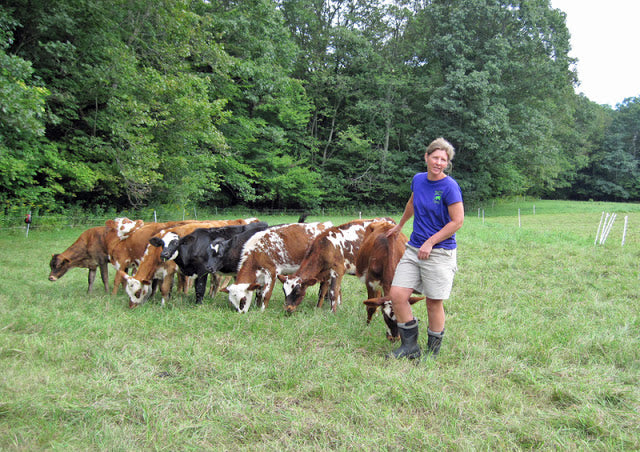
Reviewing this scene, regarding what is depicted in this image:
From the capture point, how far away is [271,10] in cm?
2512

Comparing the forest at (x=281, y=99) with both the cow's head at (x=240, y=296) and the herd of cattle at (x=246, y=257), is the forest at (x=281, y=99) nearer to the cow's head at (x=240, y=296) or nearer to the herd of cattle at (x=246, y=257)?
the herd of cattle at (x=246, y=257)

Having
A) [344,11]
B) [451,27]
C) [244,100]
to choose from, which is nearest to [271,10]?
[244,100]

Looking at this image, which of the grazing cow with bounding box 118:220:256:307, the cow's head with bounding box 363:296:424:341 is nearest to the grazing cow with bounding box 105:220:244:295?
the grazing cow with bounding box 118:220:256:307

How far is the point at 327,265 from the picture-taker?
5957 millimetres

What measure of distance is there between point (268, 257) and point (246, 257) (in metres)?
0.36

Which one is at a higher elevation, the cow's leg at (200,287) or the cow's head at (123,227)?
the cow's head at (123,227)

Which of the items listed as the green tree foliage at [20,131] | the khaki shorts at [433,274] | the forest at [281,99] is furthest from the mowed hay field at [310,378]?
the forest at [281,99]

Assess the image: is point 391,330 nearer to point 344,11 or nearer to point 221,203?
point 221,203

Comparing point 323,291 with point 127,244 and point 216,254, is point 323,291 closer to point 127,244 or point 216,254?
point 216,254

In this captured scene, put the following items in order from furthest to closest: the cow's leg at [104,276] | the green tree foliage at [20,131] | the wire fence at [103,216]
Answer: the wire fence at [103,216] → the green tree foliage at [20,131] → the cow's leg at [104,276]

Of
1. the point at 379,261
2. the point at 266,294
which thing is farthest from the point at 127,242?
the point at 379,261

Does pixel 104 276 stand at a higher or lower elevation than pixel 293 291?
lower

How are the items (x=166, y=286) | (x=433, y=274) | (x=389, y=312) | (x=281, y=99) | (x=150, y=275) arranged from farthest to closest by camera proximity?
1. (x=281, y=99)
2. (x=166, y=286)
3. (x=150, y=275)
4. (x=389, y=312)
5. (x=433, y=274)

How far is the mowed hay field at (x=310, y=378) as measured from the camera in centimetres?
270
